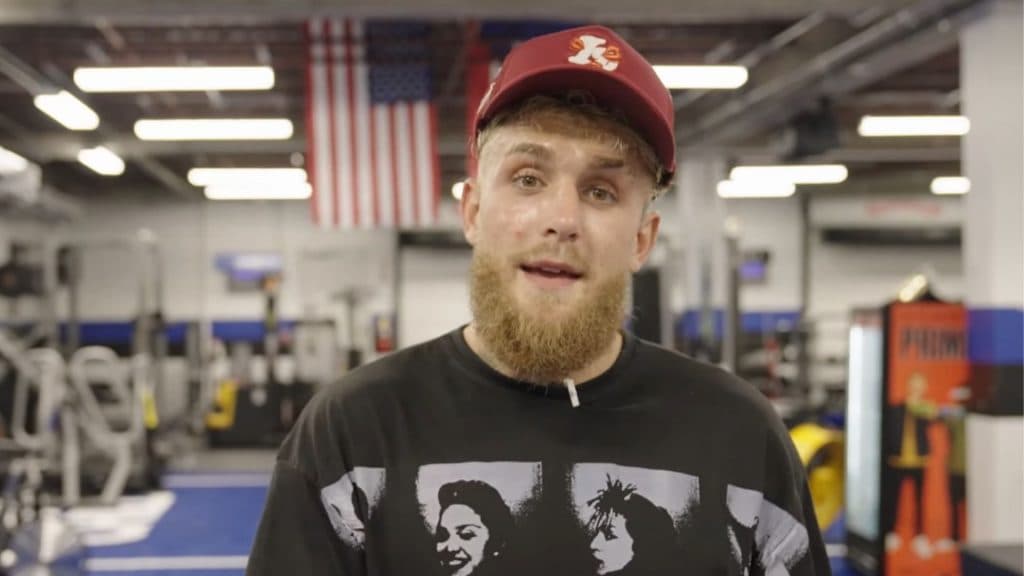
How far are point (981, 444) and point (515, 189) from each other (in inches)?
171

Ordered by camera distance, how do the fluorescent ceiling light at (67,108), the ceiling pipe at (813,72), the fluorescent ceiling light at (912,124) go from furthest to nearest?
1. the fluorescent ceiling light at (912,124)
2. the fluorescent ceiling light at (67,108)
3. the ceiling pipe at (813,72)

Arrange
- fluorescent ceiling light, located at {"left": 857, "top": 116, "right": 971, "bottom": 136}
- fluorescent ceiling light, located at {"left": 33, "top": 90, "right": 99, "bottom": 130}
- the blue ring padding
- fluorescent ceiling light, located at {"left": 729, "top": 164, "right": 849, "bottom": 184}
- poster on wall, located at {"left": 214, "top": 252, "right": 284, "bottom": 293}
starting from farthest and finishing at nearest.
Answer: poster on wall, located at {"left": 214, "top": 252, "right": 284, "bottom": 293} → fluorescent ceiling light, located at {"left": 729, "top": 164, "right": 849, "bottom": 184} → fluorescent ceiling light, located at {"left": 857, "top": 116, "right": 971, "bottom": 136} → fluorescent ceiling light, located at {"left": 33, "top": 90, "right": 99, "bottom": 130} → the blue ring padding

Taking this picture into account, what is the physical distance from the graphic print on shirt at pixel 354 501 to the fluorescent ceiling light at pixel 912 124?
8595 millimetres

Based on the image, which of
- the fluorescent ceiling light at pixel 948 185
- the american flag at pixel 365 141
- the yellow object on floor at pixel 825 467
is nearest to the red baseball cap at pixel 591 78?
the american flag at pixel 365 141

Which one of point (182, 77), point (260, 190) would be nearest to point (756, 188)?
point (260, 190)

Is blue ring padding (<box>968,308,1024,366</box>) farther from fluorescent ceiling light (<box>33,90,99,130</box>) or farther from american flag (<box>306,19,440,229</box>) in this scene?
fluorescent ceiling light (<box>33,90,99,130</box>)

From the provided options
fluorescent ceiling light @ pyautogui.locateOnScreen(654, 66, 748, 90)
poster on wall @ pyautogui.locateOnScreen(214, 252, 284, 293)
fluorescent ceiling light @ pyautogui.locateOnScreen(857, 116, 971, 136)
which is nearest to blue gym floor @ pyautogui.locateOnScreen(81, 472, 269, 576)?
fluorescent ceiling light @ pyautogui.locateOnScreen(654, 66, 748, 90)

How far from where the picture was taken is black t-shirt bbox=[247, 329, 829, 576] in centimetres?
102

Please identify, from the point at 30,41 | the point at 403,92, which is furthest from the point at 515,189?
the point at 30,41

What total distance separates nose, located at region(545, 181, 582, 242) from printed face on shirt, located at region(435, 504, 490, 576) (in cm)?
34

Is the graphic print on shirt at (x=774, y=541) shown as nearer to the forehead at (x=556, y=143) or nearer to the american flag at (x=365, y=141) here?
the forehead at (x=556, y=143)

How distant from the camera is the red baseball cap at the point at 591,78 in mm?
1062

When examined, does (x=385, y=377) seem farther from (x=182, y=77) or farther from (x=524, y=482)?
(x=182, y=77)

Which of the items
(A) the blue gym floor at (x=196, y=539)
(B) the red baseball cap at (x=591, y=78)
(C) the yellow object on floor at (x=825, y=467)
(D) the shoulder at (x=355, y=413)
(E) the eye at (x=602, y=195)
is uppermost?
(B) the red baseball cap at (x=591, y=78)
